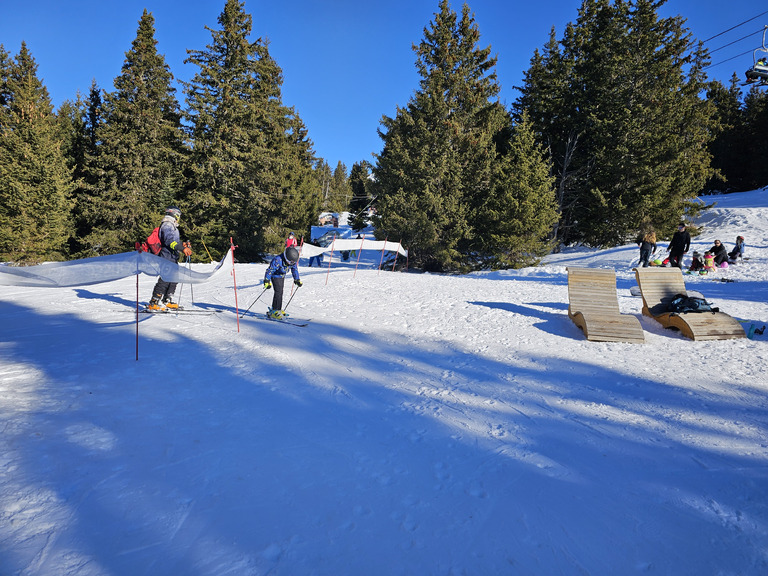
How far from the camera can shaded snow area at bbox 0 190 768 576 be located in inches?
92.7

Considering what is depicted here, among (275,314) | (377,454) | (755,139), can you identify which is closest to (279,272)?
(275,314)

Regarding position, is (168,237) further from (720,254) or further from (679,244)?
(720,254)

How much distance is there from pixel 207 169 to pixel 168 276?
1881 cm

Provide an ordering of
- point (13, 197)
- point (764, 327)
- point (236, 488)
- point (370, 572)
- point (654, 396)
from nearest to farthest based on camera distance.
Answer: point (370, 572)
point (236, 488)
point (654, 396)
point (764, 327)
point (13, 197)

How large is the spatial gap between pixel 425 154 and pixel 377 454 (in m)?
18.8

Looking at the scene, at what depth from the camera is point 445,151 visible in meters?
20.1

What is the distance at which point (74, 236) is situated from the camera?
78.4 ft

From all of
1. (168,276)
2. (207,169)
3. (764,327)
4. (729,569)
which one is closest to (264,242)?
(207,169)

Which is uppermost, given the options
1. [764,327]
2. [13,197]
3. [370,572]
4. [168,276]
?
[13,197]

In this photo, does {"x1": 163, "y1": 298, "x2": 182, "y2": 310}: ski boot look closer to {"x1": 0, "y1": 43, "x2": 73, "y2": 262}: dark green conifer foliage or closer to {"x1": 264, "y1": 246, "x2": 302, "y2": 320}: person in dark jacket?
{"x1": 264, "y1": 246, "x2": 302, "y2": 320}: person in dark jacket

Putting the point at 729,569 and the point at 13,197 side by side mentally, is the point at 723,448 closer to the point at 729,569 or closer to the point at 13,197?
the point at 729,569

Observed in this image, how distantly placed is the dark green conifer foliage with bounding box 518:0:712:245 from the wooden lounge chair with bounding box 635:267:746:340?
51.6 ft

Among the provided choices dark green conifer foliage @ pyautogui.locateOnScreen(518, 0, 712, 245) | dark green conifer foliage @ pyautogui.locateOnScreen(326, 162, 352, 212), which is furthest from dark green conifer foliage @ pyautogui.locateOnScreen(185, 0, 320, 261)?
dark green conifer foliage @ pyautogui.locateOnScreen(326, 162, 352, 212)

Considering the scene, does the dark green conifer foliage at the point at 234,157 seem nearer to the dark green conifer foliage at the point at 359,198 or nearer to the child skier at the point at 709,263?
the dark green conifer foliage at the point at 359,198
